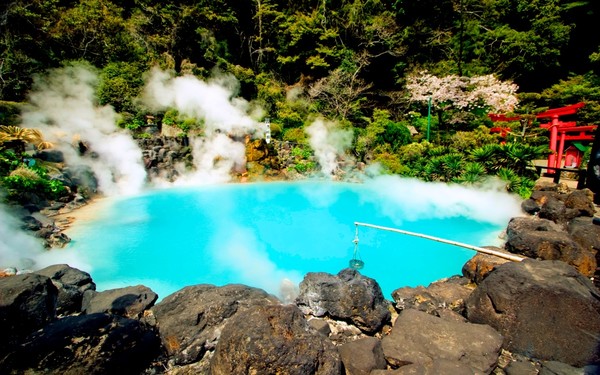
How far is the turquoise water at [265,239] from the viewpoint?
17.4 ft

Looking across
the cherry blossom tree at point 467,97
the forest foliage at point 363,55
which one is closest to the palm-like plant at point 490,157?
the forest foliage at point 363,55

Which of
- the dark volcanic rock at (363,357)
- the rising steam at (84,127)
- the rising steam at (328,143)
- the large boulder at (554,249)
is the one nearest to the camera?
the dark volcanic rock at (363,357)

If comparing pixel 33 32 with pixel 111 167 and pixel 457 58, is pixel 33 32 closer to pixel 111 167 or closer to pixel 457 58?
pixel 111 167

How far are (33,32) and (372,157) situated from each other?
54.6ft

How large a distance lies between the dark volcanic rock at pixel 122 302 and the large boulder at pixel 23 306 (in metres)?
0.45

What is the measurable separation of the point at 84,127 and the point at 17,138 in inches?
134

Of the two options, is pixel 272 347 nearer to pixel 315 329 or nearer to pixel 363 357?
pixel 315 329

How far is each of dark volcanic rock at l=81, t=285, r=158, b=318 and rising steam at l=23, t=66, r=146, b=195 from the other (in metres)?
8.49

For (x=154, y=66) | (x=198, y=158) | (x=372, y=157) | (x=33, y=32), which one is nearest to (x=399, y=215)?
(x=372, y=157)

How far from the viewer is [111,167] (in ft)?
35.8

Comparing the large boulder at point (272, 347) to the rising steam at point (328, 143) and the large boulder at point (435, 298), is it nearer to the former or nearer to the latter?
the large boulder at point (435, 298)

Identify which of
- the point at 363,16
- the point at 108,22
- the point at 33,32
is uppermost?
the point at 363,16

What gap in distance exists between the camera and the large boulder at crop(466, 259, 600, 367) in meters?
2.37

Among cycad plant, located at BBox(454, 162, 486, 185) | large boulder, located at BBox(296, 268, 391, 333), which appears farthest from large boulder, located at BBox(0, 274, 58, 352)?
cycad plant, located at BBox(454, 162, 486, 185)
